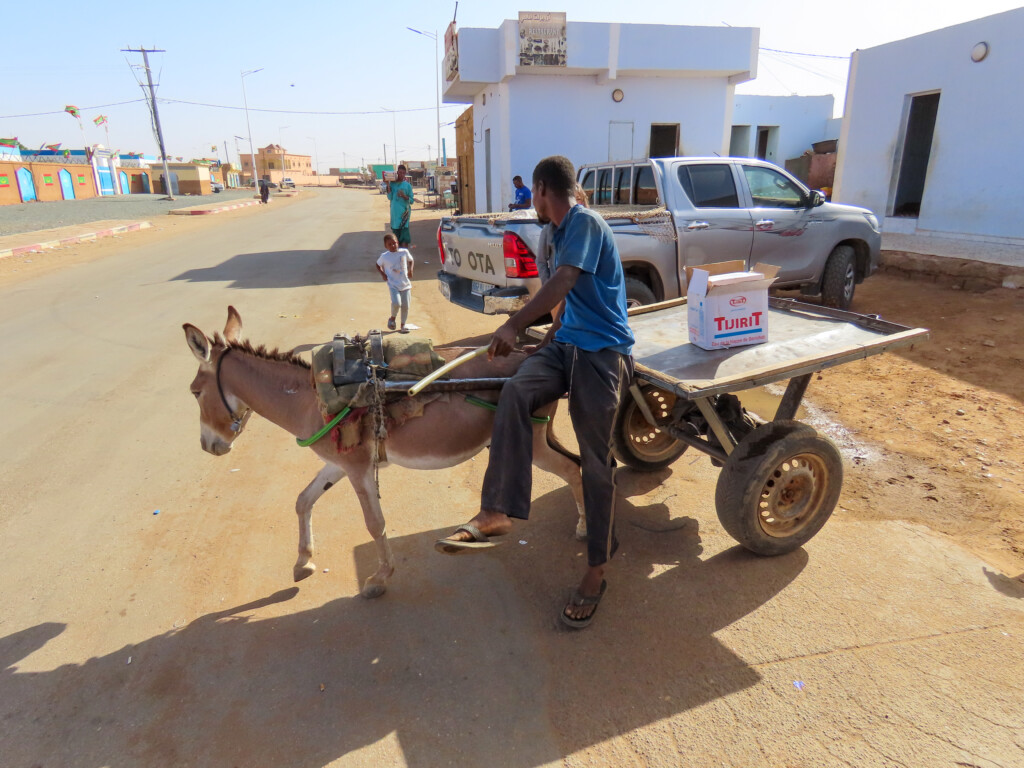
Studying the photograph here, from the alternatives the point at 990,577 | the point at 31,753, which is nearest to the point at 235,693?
the point at 31,753

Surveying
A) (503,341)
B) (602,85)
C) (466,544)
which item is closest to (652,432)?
(503,341)

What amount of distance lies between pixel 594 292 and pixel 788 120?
96.4ft

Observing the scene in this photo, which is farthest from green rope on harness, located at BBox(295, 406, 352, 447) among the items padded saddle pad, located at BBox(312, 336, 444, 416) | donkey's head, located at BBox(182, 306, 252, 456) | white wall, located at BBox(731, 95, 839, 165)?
white wall, located at BBox(731, 95, 839, 165)

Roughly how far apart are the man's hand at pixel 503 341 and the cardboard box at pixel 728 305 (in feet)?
4.00

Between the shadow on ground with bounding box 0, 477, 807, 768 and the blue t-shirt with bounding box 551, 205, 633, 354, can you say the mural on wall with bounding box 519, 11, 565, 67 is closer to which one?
the blue t-shirt with bounding box 551, 205, 633, 354

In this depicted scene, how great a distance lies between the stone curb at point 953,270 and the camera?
900 centimetres

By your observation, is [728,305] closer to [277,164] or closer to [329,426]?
[329,426]

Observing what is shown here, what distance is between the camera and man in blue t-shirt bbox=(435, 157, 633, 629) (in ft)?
9.12

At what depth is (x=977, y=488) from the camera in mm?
4266

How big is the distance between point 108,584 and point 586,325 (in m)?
3.01

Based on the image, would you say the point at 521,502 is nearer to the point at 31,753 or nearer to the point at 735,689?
the point at 735,689

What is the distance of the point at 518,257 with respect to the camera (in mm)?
6422

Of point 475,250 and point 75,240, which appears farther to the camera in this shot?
point 75,240

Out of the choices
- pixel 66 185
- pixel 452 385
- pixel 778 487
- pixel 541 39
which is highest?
pixel 541 39
